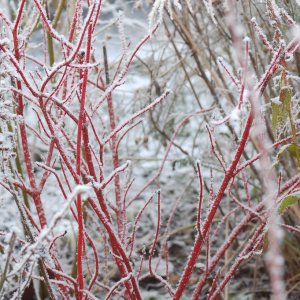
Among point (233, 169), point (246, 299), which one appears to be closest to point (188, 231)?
point (246, 299)

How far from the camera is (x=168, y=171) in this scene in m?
4.51

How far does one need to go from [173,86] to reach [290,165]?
110 centimetres

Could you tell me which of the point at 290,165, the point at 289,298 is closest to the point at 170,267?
the point at 289,298

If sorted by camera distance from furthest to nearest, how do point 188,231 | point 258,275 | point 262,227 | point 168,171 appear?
point 168,171 → point 188,231 → point 258,275 → point 262,227

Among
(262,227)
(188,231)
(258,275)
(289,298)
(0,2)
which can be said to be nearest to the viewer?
(262,227)

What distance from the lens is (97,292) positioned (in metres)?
2.84

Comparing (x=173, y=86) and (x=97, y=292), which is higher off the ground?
(x=173, y=86)

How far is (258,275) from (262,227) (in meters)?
1.54

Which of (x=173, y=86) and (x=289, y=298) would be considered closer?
(x=289, y=298)

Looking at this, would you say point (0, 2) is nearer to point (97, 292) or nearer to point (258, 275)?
point (97, 292)

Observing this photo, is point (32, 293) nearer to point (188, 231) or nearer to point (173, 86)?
point (188, 231)

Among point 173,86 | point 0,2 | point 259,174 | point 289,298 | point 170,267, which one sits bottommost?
point 289,298

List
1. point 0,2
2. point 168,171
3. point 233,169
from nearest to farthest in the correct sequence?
point 233,169
point 0,2
point 168,171

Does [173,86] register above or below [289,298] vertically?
above
